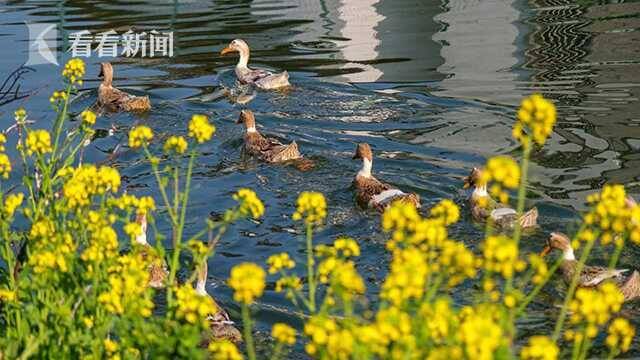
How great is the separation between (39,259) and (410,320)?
1529 millimetres

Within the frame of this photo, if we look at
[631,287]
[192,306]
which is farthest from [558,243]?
[192,306]

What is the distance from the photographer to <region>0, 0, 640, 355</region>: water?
9844 millimetres

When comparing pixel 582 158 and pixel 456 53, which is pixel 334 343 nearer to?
pixel 582 158

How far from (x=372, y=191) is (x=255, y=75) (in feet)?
18.1

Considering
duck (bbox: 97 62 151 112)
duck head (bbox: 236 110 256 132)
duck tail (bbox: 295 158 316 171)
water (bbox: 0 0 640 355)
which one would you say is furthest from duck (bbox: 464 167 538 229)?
duck (bbox: 97 62 151 112)

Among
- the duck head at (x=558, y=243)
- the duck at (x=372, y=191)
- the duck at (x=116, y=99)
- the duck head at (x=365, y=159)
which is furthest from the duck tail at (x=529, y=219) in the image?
the duck at (x=116, y=99)

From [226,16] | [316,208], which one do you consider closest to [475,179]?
[316,208]

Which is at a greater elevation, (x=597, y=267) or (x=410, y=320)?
(x=410, y=320)

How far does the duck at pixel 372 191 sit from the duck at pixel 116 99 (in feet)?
13.0

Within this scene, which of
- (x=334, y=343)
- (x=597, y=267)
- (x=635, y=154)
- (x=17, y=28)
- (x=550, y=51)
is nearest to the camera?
(x=334, y=343)

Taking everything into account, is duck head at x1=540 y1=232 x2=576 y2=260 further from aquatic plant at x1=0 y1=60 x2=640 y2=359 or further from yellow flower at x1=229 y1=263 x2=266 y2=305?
yellow flower at x1=229 y1=263 x2=266 y2=305

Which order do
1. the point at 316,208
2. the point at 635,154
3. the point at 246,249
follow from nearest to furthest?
1. the point at 316,208
2. the point at 246,249
3. the point at 635,154

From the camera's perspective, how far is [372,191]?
1014 cm

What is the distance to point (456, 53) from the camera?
16.6 metres
